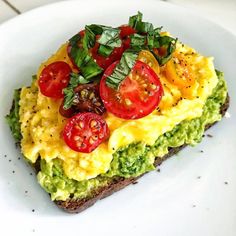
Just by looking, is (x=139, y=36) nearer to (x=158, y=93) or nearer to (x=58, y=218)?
(x=158, y=93)

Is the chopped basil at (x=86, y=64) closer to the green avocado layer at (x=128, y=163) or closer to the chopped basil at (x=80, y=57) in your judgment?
the chopped basil at (x=80, y=57)

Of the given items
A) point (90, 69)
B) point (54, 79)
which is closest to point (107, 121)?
point (90, 69)

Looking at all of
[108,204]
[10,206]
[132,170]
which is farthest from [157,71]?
[10,206]

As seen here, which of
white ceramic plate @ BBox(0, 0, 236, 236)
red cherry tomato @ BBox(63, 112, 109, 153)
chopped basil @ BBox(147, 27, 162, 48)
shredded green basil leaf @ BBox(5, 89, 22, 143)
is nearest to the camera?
red cherry tomato @ BBox(63, 112, 109, 153)

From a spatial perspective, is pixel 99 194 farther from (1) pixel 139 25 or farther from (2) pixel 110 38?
(1) pixel 139 25

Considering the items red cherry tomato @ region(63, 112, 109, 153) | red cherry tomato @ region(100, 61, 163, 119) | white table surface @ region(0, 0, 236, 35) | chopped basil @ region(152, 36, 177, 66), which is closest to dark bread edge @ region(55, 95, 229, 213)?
red cherry tomato @ region(63, 112, 109, 153)

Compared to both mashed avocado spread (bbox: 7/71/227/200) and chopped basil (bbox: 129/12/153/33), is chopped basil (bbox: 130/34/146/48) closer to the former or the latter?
chopped basil (bbox: 129/12/153/33)

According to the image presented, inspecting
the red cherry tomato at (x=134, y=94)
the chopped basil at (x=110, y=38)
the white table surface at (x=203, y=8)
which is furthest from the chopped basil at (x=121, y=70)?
the white table surface at (x=203, y=8)
